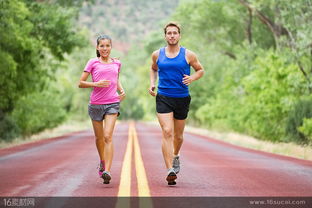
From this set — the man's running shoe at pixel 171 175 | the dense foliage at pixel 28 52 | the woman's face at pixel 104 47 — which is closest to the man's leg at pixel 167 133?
the man's running shoe at pixel 171 175

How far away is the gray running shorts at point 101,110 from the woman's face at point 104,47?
2.41 feet

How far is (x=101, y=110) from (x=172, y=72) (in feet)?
3.88

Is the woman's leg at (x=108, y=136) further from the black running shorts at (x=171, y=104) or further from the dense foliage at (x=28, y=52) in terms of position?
the dense foliage at (x=28, y=52)

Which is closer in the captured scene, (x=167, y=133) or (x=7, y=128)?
(x=167, y=133)

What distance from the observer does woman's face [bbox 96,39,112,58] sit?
334 inches

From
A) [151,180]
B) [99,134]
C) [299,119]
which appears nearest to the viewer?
[99,134]

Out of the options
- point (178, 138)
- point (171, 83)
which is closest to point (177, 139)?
point (178, 138)

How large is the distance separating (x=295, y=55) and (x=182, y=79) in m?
15.3

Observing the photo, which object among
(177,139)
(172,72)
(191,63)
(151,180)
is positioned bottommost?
(151,180)

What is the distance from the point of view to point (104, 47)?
27.8ft

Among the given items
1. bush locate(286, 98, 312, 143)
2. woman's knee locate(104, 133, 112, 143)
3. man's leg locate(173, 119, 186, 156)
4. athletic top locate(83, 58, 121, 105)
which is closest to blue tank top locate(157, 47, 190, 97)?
man's leg locate(173, 119, 186, 156)

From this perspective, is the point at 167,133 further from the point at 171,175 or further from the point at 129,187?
the point at 129,187

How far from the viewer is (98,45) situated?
855 cm

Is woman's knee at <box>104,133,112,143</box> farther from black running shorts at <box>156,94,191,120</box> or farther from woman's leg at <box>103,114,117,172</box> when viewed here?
black running shorts at <box>156,94,191,120</box>
